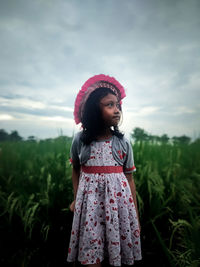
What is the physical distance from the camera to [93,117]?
126 cm

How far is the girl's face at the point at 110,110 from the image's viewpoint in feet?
4.00

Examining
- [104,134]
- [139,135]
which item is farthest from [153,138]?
[104,134]

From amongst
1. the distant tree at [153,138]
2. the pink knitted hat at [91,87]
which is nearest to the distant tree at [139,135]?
the distant tree at [153,138]

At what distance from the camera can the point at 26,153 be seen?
9.63ft

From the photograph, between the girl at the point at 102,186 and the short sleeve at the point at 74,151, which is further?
the short sleeve at the point at 74,151

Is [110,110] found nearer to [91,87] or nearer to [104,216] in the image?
[91,87]

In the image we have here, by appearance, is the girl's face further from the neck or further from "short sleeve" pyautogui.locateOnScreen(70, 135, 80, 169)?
"short sleeve" pyautogui.locateOnScreen(70, 135, 80, 169)

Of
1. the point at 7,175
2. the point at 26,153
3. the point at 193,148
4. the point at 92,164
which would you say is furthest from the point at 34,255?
the point at 193,148

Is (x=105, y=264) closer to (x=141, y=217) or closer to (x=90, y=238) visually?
(x=141, y=217)

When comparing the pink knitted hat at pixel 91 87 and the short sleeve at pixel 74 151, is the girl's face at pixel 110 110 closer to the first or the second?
the pink knitted hat at pixel 91 87

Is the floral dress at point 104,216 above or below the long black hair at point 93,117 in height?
below

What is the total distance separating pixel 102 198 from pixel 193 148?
2414mm

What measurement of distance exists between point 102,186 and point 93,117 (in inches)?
18.0

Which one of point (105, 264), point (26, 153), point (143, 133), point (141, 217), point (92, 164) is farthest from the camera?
point (26, 153)
